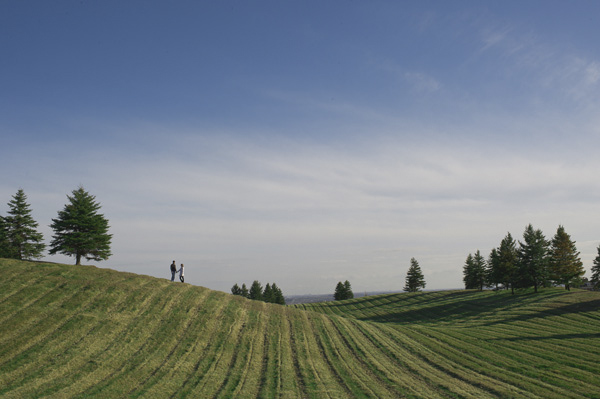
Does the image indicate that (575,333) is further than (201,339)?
Yes

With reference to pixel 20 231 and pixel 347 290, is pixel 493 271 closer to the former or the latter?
pixel 347 290

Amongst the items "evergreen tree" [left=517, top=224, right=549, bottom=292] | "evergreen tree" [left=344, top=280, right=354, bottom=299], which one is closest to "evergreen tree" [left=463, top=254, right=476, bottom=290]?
"evergreen tree" [left=517, top=224, right=549, bottom=292]

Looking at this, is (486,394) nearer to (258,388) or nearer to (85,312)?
(258,388)

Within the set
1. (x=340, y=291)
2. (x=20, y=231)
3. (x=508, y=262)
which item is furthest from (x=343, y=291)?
(x=20, y=231)

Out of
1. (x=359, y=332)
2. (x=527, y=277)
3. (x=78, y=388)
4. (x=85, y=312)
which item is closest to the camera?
(x=78, y=388)

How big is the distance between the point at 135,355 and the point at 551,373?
25152 mm

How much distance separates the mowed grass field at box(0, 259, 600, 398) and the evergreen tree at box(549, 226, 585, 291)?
27502mm

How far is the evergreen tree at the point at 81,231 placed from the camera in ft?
108

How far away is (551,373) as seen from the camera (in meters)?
21.3

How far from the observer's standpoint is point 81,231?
3375 cm

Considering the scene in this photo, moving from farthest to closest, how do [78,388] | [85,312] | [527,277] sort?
[527,277] → [85,312] → [78,388]

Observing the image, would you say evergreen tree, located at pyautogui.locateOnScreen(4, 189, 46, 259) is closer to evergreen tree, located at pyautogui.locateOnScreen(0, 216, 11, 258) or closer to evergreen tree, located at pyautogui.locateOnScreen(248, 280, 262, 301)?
evergreen tree, located at pyautogui.locateOnScreen(0, 216, 11, 258)

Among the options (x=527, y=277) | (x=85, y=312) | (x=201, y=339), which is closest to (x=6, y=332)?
(x=85, y=312)

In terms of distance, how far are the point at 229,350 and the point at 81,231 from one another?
71.9ft
